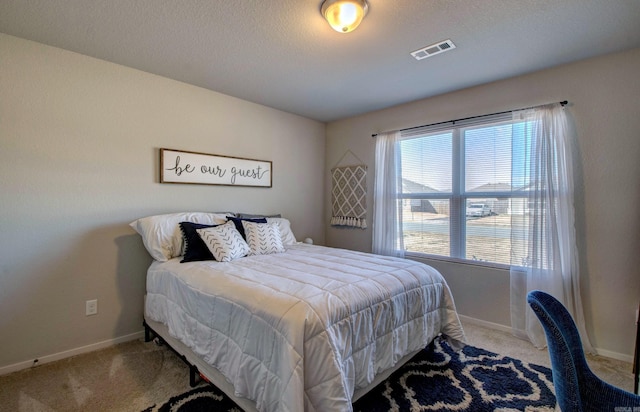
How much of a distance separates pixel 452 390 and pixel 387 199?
6.78ft

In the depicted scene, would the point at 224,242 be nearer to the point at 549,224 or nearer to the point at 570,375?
the point at 570,375

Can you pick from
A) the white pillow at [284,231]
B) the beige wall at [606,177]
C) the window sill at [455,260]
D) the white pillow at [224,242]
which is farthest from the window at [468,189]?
the white pillow at [224,242]

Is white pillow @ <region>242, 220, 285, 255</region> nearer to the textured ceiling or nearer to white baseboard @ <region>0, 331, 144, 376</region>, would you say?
white baseboard @ <region>0, 331, 144, 376</region>

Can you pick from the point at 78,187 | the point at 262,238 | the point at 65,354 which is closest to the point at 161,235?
the point at 78,187

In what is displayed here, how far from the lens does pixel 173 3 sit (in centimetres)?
172

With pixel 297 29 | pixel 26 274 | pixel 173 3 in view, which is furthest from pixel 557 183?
pixel 26 274

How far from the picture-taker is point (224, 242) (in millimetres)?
2375

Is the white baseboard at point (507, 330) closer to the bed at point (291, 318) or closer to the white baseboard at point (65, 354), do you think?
the bed at point (291, 318)

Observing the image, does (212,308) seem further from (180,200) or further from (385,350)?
(180,200)

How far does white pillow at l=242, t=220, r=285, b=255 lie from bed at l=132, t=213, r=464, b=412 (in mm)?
108

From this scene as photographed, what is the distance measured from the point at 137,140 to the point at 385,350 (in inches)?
104

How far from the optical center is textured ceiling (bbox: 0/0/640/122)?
175 centimetres

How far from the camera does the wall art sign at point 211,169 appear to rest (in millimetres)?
2764

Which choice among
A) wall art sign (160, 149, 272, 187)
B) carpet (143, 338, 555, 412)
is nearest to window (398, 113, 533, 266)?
carpet (143, 338, 555, 412)
